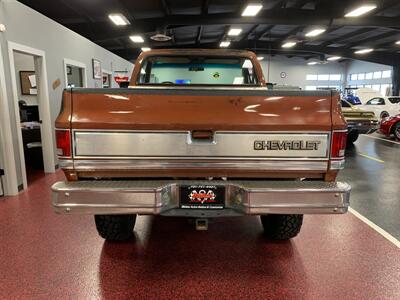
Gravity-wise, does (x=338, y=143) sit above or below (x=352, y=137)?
above

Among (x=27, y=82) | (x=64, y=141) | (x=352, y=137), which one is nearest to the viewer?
(x=64, y=141)

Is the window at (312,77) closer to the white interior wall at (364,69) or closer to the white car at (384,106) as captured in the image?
the white interior wall at (364,69)

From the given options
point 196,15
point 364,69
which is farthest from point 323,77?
point 196,15

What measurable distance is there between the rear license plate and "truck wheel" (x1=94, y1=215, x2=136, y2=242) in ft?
3.40

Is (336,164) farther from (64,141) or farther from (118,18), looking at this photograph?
(118,18)

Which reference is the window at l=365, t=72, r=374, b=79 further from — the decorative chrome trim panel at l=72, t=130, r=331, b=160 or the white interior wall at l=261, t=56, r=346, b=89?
the decorative chrome trim panel at l=72, t=130, r=331, b=160

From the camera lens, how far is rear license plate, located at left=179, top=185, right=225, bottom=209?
2072 mm

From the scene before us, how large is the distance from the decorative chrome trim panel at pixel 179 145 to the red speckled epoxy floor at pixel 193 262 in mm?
1077

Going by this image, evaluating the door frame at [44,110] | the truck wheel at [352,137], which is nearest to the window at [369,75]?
the truck wheel at [352,137]

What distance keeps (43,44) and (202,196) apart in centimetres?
519

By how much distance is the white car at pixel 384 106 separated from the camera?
493 inches

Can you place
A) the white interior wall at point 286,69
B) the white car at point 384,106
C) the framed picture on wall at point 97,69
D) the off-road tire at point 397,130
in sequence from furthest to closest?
the white interior wall at point 286,69
the white car at point 384,106
the off-road tire at point 397,130
the framed picture on wall at point 97,69

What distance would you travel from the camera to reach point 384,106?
1273 centimetres

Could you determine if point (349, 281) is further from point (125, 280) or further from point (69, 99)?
point (69, 99)
